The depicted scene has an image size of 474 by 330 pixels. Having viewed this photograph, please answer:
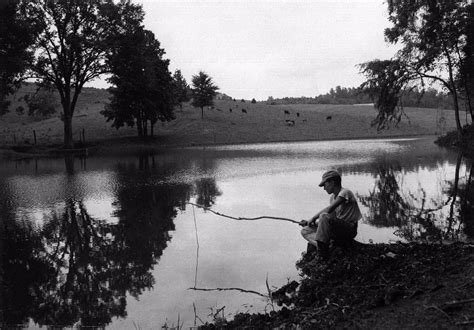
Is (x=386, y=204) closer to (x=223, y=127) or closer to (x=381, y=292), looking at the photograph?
(x=381, y=292)

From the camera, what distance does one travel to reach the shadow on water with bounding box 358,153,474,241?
882 cm

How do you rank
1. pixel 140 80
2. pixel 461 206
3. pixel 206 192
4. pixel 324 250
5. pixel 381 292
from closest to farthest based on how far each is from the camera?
pixel 381 292, pixel 324 250, pixel 461 206, pixel 206 192, pixel 140 80

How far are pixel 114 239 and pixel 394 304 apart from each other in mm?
6905

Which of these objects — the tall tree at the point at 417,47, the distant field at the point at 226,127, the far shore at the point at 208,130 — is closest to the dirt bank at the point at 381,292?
the tall tree at the point at 417,47

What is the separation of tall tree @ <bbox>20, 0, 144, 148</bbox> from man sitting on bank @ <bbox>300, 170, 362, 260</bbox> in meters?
38.8

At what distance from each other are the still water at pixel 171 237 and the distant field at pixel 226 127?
1350 inches

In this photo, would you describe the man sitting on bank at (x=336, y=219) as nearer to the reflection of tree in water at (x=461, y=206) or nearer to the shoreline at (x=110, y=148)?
the reflection of tree in water at (x=461, y=206)

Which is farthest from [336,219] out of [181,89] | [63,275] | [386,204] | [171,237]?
[181,89]

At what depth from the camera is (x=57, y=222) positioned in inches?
461

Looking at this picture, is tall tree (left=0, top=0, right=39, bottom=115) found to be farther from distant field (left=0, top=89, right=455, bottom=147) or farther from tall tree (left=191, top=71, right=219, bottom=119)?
tall tree (left=191, top=71, right=219, bottom=119)

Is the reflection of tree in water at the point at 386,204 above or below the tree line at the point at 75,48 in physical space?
below

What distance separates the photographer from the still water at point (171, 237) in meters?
6.12

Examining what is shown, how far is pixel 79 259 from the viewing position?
838 cm

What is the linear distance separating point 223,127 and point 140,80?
59.8 ft
